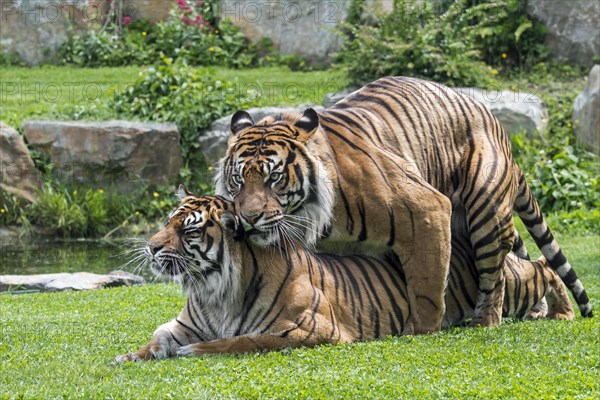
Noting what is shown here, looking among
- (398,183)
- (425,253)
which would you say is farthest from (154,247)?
(425,253)

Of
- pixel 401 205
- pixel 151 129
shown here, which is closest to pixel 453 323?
pixel 401 205

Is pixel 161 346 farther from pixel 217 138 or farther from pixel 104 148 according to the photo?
pixel 217 138

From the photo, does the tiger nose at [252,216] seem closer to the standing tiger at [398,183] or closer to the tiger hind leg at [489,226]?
the standing tiger at [398,183]

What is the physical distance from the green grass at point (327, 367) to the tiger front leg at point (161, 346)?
0.18 m

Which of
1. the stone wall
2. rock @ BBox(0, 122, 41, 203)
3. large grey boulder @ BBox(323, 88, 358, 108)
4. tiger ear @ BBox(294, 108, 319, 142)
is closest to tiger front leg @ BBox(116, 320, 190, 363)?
tiger ear @ BBox(294, 108, 319, 142)

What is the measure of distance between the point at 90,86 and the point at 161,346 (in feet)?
36.0

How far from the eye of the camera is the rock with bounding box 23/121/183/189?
13742 millimetres

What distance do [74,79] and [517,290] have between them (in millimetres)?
11344

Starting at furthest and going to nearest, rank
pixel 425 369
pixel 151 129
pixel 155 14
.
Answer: pixel 155 14
pixel 151 129
pixel 425 369

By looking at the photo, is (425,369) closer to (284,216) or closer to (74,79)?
(284,216)

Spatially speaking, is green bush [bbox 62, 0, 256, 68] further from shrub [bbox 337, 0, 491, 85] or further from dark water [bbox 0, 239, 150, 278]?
dark water [bbox 0, 239, 150, 278]

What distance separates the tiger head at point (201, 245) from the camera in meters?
6.10

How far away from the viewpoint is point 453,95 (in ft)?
24.0

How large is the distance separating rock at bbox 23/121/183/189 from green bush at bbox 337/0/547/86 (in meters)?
3.36
